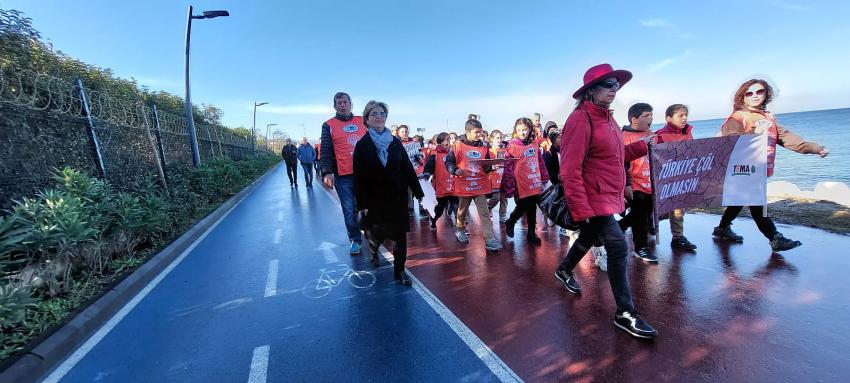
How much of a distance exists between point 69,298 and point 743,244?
26.8 feet

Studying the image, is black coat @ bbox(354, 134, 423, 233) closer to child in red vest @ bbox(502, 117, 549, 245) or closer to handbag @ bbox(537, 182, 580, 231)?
handbag @ bbox(537, 182, 580, 231)

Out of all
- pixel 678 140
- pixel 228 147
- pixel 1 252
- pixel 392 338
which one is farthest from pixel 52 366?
pixel 228 147

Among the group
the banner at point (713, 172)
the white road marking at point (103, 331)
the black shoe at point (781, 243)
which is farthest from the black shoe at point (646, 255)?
the white road marking at point (103, 331)

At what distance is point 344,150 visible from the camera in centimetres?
508

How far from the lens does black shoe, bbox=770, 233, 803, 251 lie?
13.8 ft

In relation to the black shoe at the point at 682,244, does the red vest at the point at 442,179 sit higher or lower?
higher

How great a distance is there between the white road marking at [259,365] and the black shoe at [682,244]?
513 cm

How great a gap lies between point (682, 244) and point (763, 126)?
1.72 metres

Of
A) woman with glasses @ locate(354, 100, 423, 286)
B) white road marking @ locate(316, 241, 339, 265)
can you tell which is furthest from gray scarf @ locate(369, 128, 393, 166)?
white road marking @ locate(316, 241, 339, 265)

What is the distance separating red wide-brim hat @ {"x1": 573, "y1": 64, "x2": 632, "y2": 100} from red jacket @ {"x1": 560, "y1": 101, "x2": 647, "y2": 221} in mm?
157

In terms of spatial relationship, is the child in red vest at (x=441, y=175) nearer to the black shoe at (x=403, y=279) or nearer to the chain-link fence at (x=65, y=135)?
the black shoe at (x=403, y=279)

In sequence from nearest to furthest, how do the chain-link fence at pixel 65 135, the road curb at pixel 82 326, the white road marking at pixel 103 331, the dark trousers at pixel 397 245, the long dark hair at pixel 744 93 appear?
the road curb at pixel 82 326 < the white road marking at pixel 103 331 < the dark trousers at pixel 397 245 < the long dark hair at pixel 744 93 < the chain-link fence at pixel 65 135

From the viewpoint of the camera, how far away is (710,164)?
4.55m

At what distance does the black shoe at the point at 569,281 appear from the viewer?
3.51 metres
